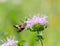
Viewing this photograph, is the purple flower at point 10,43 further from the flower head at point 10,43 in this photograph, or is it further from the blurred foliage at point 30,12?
the blurred foliage at point 30,12

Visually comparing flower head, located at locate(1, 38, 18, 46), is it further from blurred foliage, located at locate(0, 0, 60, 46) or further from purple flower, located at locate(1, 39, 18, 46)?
blurred foliage, located at locate(0, 0, 60, 46)

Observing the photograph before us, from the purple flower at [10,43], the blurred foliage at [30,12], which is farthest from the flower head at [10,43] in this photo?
the blurred foliage at [30,12]

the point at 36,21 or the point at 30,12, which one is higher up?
the point at 30,12

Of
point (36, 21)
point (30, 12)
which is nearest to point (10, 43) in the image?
point (36, 21)

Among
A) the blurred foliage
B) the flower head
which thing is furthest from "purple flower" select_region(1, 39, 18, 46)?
the blurred foliage

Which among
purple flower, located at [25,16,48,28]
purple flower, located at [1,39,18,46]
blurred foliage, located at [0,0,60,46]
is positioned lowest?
purple flower, located at [1,39,18,46]

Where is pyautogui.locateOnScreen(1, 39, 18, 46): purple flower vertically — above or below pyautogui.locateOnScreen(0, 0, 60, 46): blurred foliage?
below

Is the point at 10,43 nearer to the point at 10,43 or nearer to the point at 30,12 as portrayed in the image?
the point at 10,43

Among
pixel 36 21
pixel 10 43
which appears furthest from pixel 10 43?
pixel 36 21

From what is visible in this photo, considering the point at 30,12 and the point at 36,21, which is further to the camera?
the point at 30,12

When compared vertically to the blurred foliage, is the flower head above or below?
below

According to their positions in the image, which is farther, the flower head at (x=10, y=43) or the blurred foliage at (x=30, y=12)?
the blurred foliage at (x=30, y=12)

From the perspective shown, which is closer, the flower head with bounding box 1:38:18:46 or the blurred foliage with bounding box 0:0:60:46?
the flower head with bounding box 1:38:18:46

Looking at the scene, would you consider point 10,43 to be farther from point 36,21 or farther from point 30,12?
point 30,12
